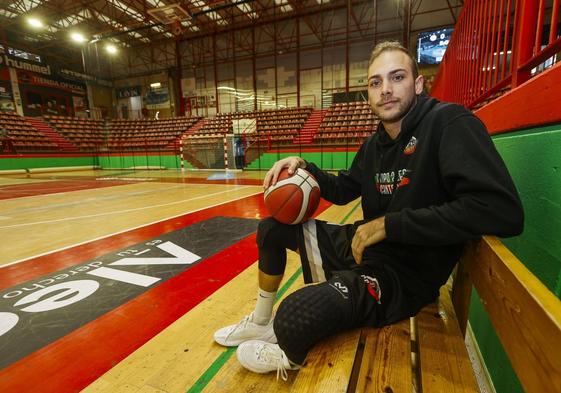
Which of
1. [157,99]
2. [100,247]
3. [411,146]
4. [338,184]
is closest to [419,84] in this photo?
[411,146]

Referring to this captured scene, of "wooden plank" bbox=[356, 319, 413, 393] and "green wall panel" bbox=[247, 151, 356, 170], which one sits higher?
"green wall panel" bbox=[247, 151, 356, 170]

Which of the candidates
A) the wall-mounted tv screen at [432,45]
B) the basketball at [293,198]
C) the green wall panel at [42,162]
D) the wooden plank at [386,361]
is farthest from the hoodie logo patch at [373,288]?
the wall-mounted tv screen at [432,45]

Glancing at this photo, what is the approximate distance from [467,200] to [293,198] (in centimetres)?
79

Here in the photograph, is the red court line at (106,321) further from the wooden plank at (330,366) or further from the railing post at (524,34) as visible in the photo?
the railing post at (524,34)

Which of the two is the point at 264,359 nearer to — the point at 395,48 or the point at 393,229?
the point at 393,229

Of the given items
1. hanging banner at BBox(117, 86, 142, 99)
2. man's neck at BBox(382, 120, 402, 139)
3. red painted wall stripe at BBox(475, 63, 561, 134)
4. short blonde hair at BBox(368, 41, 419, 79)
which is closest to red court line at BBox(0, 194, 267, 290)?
man's neck at BBox(382, 120, 402, 139)

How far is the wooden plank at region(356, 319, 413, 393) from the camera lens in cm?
97

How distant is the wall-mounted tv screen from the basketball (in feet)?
61.6

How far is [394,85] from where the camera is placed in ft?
4.47

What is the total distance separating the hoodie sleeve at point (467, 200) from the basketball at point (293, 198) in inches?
20.0

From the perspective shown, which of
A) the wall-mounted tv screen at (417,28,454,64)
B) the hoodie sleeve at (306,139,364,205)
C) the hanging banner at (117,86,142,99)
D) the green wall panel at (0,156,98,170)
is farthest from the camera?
the hanging banner at (117,86,142,99)

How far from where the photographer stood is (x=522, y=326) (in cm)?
62

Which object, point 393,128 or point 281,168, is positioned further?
point 281,168

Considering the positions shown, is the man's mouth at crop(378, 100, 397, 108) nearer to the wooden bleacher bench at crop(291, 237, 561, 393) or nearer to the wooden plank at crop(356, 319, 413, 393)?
the wooden bleacher bench at crop(291, 237, 561, 393)
